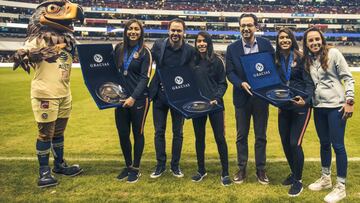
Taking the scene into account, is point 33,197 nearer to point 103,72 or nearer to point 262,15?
point 103,72

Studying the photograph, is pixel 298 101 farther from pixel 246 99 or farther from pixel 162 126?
pixel 162 126

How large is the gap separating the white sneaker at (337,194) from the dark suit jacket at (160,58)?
8.35 ft

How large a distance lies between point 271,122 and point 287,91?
5562 mm

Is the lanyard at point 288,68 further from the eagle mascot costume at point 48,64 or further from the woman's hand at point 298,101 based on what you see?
the eagle mascot costume at point 48,64

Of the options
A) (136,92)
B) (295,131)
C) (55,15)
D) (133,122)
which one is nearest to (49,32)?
(55,15)

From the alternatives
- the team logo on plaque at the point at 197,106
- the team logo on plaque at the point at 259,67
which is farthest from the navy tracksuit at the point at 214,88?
the team logo on plaque at the point at 259,67

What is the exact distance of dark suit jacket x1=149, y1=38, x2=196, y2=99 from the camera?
4715 mm

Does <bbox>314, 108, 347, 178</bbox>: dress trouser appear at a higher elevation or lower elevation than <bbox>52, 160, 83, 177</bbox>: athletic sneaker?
higher

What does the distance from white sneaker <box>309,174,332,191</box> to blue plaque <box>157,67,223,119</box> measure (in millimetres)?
1670

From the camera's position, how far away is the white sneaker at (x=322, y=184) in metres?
4.44

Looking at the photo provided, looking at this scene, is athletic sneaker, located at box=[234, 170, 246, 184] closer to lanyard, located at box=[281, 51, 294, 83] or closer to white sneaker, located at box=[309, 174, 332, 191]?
white sneaker, located at box=[309, 174, 332, 191]

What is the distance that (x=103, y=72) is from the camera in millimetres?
4637

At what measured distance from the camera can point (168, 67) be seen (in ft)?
15.1

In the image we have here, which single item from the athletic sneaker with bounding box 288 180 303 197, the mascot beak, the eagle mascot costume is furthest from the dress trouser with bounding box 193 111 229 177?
the mascot beak
